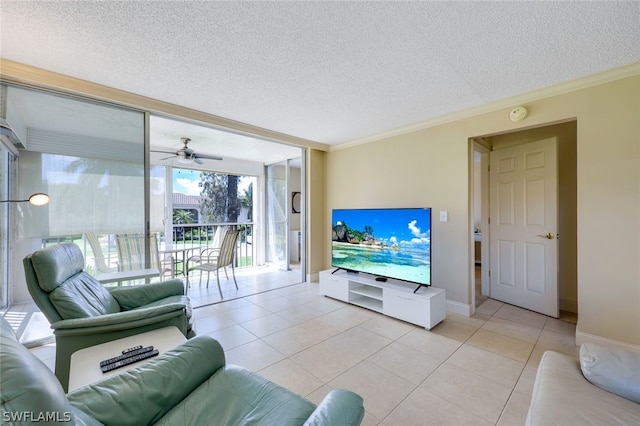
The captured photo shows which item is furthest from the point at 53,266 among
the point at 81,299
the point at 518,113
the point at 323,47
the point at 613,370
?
the point at 518,113

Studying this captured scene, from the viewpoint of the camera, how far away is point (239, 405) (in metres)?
1.07

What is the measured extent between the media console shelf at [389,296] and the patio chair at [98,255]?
251cm

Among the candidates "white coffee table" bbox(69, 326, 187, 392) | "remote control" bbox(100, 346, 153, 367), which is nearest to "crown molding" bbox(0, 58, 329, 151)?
"white coffee table" bbox(69, 326, 187, 392)

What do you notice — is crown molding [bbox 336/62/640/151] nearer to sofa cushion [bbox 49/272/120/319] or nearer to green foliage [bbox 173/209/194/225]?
sofa cushion [bbox 49/272/120/319]

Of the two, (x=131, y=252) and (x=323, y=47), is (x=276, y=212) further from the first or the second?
(x=323, y=47)

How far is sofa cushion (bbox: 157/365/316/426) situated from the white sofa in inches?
36.5

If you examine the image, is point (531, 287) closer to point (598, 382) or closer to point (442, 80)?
point (598, 382)

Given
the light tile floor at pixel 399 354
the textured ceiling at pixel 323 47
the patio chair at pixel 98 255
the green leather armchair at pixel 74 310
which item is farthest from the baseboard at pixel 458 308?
the patio chair at pixel 98 255

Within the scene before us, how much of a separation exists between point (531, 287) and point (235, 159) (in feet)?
17.9

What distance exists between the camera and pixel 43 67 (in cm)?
213

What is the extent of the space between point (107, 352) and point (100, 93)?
2.30 m

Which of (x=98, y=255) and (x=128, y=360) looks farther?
(x=98, y=255)

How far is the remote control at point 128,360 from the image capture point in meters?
1.23

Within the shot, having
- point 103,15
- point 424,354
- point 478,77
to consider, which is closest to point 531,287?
point 424,354
